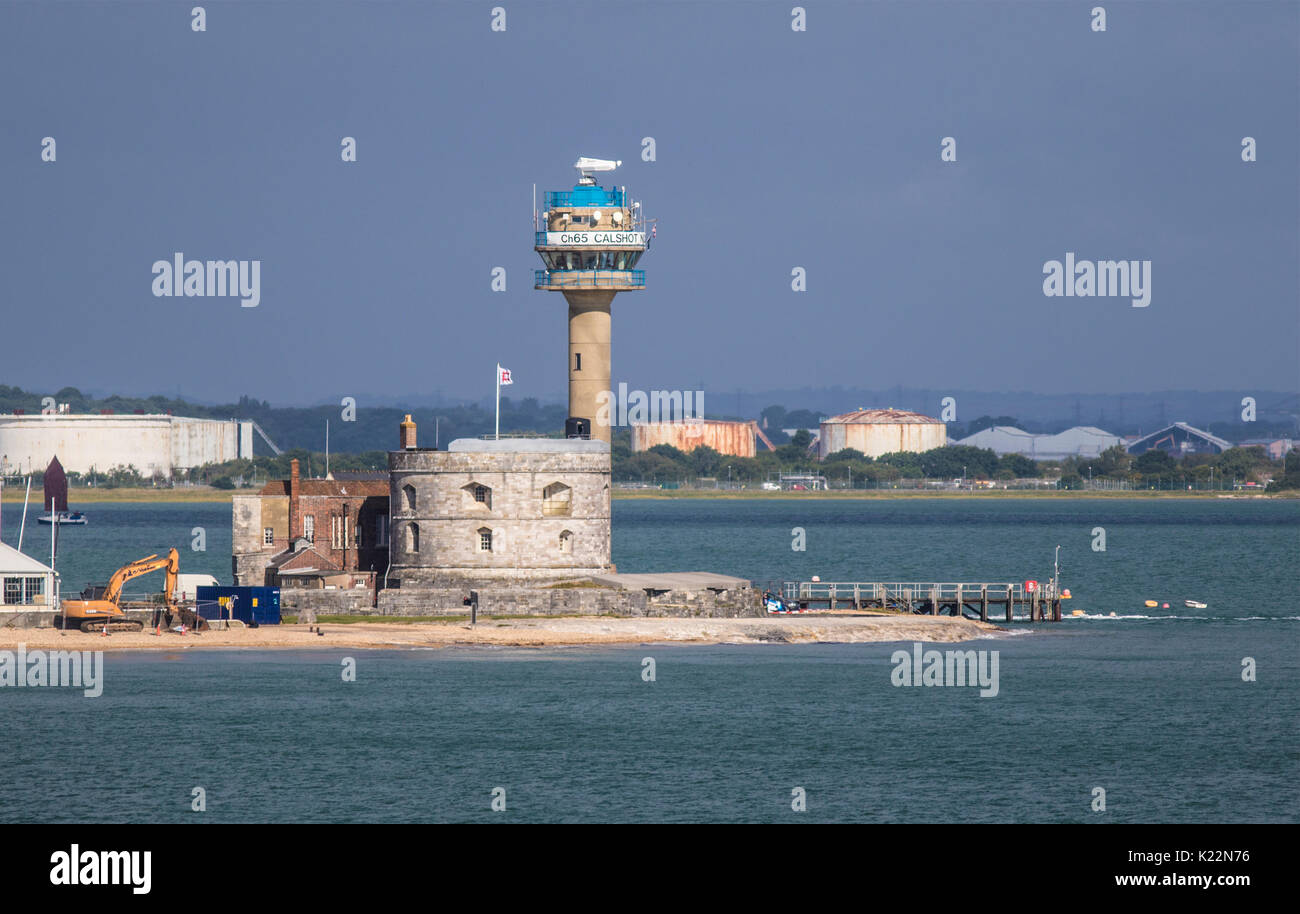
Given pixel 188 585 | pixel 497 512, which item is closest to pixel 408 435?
pixel 497 512

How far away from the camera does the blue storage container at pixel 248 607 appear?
238ft

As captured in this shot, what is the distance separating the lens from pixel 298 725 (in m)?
55.3

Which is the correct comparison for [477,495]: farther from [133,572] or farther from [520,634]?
[133,572]

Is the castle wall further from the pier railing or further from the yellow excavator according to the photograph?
the pier railing

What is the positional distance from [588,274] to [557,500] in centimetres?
1424

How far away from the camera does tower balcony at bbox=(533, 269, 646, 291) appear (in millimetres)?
84438

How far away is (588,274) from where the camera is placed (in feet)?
277

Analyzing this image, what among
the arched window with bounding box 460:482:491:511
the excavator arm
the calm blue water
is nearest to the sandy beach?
the calm blue water

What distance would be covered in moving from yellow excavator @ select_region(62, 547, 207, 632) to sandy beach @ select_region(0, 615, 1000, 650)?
69 cm

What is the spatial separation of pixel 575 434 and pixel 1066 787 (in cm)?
3763
